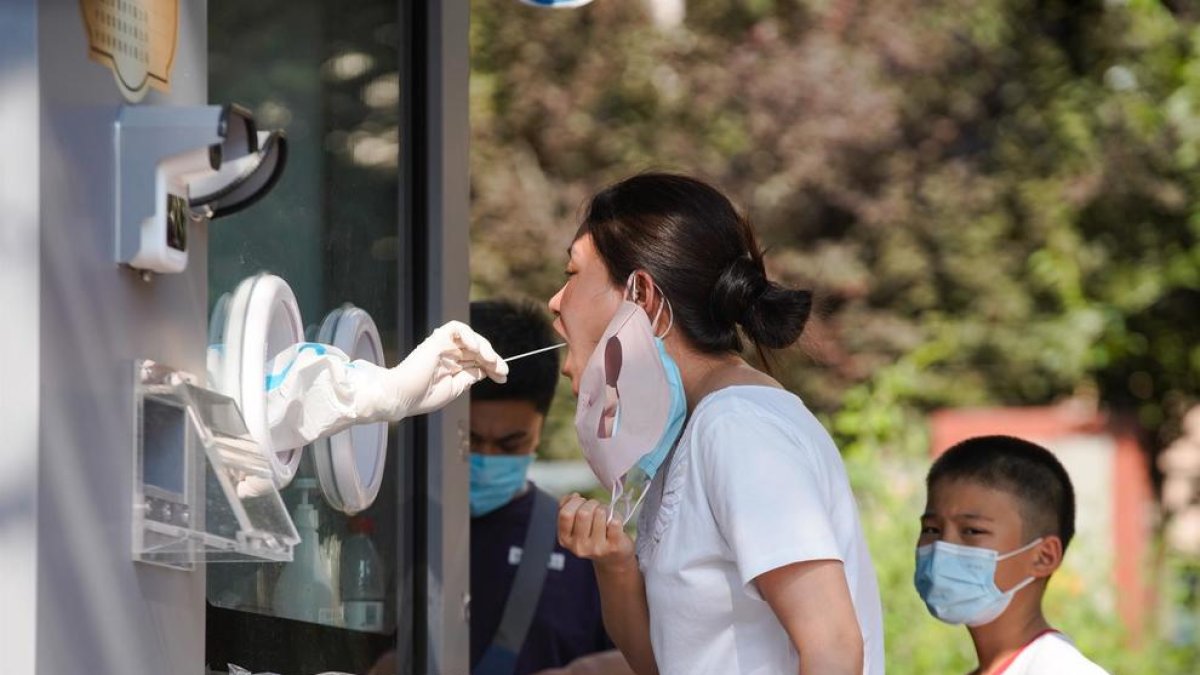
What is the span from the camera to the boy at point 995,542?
3590mm

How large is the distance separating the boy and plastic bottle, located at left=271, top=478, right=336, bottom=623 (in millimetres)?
1377

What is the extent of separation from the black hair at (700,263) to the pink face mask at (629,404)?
0.04 meters

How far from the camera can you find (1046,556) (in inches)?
144

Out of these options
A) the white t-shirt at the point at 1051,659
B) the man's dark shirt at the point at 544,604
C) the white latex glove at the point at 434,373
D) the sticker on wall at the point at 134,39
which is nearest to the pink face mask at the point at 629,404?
the white latex glove at the point at 434,373

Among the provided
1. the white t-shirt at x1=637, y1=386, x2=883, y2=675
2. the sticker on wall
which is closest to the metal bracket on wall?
the sticker on wall

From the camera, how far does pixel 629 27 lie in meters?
10.7

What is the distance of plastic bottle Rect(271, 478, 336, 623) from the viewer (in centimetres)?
258

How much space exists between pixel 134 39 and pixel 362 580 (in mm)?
1355

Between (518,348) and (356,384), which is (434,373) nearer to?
(356,384)

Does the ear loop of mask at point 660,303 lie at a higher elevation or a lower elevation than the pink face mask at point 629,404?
higher

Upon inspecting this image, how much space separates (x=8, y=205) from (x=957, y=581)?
2.43m

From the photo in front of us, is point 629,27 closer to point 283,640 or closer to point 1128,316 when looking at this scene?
point 1128,316

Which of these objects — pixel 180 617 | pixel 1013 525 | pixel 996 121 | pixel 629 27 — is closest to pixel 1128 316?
pixel 996 121

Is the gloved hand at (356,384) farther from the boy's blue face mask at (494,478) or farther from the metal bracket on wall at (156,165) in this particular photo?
the boy's blue face mask at (494,478)
